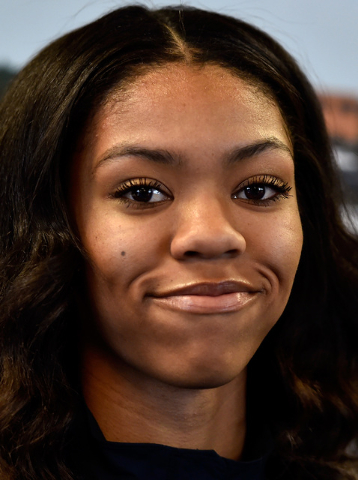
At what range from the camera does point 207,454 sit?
1395mm

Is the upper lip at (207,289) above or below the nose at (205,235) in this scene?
below

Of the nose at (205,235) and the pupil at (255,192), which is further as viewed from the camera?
the pupil at (255,192)

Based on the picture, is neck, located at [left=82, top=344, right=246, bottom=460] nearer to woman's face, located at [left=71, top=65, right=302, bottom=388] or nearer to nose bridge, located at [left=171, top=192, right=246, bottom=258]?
woman's face, located at [left=71, top=65, right=302, bottom=388]

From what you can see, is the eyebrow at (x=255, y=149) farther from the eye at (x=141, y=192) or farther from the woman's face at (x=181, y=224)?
the eye at (x=141, y=192)

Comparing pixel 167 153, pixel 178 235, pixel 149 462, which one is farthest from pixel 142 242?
pixel 149 462

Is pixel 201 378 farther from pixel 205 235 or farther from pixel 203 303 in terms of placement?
pixel 205 235

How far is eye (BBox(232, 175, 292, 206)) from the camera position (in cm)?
137

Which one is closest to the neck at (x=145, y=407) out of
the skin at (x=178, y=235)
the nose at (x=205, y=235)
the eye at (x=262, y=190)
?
the skin at (x=178, y=235)

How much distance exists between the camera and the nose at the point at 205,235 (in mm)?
1243

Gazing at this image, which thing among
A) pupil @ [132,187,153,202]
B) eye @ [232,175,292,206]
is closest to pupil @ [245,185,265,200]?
→ eye @ [232,175,292,206]

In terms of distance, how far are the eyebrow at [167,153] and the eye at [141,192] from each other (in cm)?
5

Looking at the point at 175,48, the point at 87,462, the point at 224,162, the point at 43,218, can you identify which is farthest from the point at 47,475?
the point at 175,48

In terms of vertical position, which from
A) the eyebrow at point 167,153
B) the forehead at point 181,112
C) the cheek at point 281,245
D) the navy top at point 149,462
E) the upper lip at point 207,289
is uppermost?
the forehead at point 181,112

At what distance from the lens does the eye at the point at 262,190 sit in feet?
4.49
